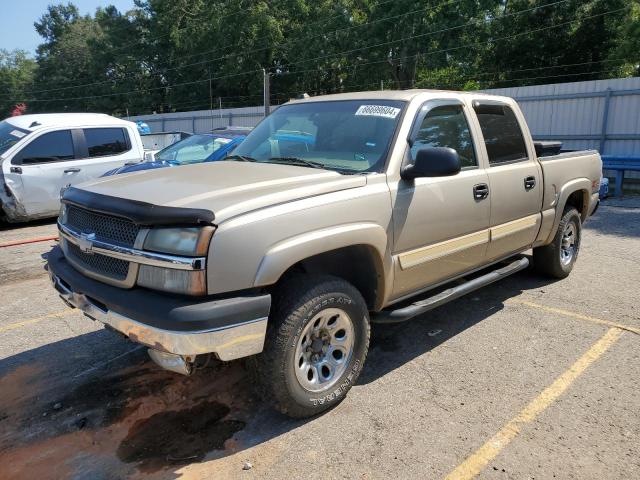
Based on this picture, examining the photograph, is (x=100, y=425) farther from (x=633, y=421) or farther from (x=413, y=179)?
(x=633, y=421)

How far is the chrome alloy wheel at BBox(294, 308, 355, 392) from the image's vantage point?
10.3 feet

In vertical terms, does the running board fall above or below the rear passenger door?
below

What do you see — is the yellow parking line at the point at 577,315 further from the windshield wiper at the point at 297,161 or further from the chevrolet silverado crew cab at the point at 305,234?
the windshield wiper at the point at 297,161

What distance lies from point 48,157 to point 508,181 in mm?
7957

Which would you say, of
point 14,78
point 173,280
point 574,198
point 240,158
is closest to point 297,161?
point 240,158

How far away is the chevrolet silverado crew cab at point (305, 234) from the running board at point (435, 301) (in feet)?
0.05

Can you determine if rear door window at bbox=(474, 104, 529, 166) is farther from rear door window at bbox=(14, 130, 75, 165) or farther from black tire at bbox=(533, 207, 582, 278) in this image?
rear door window at bbox=(14, 130, 75, 165)

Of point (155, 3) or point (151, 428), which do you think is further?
point (155, 3)

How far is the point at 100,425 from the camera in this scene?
319cm

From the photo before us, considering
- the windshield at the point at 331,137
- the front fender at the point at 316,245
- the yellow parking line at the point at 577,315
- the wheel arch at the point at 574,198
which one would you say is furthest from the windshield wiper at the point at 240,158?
the wheel arch at the point at 574,198

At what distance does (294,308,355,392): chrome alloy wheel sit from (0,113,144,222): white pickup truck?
756 cm

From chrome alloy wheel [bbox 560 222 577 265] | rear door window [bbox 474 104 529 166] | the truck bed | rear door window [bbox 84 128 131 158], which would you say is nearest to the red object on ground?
rear door window [bbox 84 128 131 158]

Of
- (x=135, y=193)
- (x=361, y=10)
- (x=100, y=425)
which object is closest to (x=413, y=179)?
(x=135, y=193)

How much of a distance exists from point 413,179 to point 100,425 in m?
2.51
